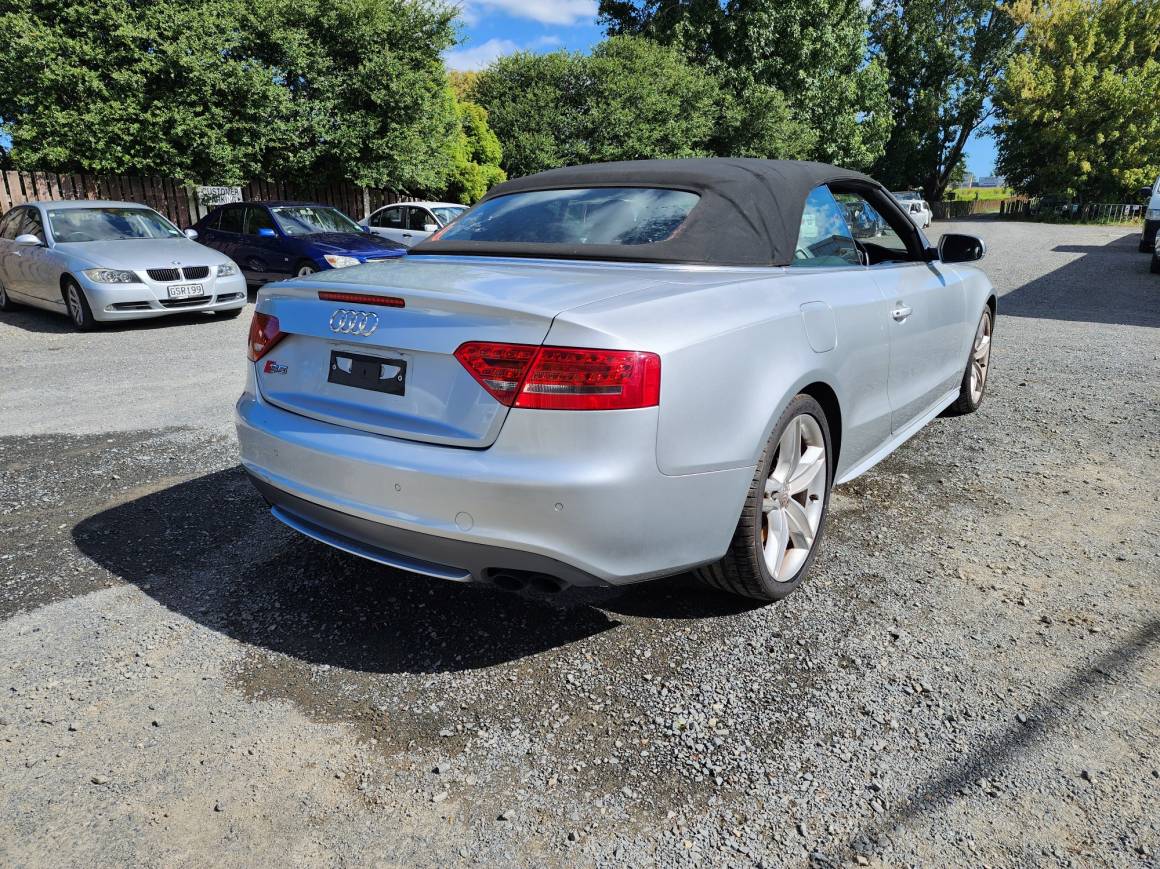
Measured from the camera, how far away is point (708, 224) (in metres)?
3.06

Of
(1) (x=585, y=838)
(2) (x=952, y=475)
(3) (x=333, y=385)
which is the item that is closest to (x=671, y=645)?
(1) (x=585, y=838)

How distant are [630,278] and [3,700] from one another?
7.80 feet

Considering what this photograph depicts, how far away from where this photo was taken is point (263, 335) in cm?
302

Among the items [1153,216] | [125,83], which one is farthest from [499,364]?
[1153,216]

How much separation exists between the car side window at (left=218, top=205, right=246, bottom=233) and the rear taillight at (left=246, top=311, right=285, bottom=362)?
1065 cm

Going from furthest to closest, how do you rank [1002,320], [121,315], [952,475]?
1. [1002,320]
2. [121,315]
3. [952,475]

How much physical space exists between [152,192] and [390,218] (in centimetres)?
499

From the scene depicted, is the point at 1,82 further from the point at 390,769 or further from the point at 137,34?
the point at 390,769

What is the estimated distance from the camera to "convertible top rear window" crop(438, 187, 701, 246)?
3139 millimetres

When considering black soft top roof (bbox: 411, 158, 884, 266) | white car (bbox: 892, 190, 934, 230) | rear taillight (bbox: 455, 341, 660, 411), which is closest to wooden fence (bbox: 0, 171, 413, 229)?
black soft top roof (bbox: 411, 158, 884, 266)

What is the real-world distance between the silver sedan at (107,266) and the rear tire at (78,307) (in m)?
0.01

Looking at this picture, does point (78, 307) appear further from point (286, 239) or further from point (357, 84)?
point (357, 84)

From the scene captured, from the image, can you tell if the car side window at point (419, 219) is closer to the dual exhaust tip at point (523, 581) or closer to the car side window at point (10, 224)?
the car side window at point (10, 224)

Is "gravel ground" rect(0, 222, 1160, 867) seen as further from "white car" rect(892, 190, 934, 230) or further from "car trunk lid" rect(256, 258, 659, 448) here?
"white car" rect(892, 190, 934, 230)
